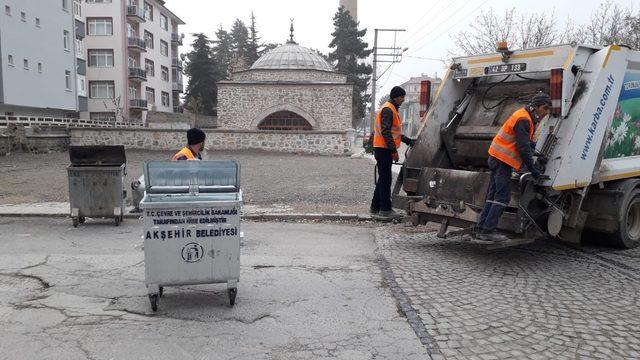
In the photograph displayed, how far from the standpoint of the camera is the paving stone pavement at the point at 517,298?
383 centimetres

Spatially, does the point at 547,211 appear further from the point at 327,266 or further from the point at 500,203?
the point at 327,266

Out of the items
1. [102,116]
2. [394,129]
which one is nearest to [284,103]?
[102,116]

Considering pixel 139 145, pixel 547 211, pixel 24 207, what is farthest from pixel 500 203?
pixel 139 145

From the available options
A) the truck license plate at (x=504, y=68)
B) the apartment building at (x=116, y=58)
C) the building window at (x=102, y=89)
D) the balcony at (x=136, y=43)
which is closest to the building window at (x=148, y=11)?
the apartment building at (x=116, y=58)

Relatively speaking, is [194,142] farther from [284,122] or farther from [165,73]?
[165,73]

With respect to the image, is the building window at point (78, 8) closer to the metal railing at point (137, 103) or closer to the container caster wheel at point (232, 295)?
the metal railing at point (137, 103)

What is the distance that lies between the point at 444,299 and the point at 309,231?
3554 millimetres

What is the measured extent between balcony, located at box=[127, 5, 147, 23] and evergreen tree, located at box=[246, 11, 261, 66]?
78.2ft

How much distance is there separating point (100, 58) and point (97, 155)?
42.1 metres

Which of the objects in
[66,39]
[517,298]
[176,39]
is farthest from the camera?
[176,39]

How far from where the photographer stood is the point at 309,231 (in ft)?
26.4

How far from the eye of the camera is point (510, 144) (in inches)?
221

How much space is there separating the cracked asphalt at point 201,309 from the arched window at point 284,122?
2843 centimetres

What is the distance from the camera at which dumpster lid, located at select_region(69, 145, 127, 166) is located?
833 centimetres
